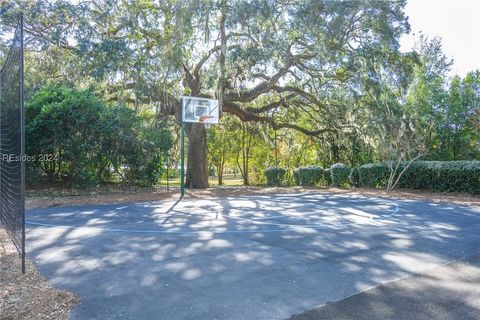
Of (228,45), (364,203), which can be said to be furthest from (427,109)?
(228,45)

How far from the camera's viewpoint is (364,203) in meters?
10.5

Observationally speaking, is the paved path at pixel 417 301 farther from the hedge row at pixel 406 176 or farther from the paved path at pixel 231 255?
the hedge row at pixel 406 176

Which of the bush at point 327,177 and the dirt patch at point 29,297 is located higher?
the bush at point 327,177

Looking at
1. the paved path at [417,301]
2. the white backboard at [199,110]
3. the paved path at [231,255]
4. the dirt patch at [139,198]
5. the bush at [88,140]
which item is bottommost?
the paved path at [417,301]

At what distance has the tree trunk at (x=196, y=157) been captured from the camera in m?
15.5

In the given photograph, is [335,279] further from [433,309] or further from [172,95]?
[172,95]

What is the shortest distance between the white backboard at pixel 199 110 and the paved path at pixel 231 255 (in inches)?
190

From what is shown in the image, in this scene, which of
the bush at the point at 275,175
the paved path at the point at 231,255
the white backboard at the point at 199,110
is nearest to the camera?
the paved path at the point at 231,255

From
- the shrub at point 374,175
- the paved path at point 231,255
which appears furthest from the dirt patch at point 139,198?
the shrub at point 374,175

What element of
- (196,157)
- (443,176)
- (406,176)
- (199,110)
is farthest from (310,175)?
(199,110)

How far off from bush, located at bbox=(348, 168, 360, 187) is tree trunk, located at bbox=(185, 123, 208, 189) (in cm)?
635

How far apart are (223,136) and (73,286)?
21.3m

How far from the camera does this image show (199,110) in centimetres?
1314

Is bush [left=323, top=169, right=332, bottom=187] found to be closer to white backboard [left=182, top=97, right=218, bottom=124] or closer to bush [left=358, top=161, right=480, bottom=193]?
bush [left=358, top=161, right=480, bottom=193]
